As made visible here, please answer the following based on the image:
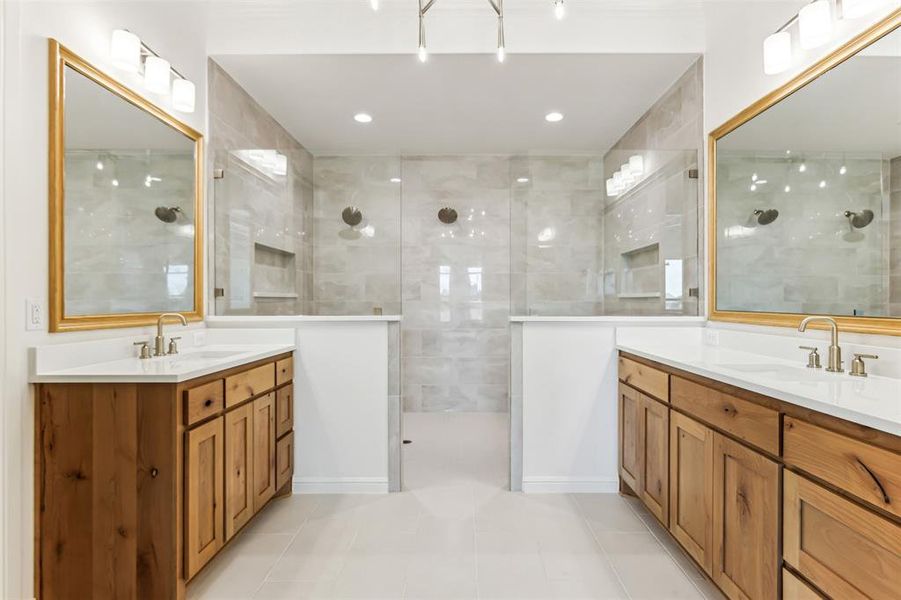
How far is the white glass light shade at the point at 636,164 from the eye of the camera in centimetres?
344

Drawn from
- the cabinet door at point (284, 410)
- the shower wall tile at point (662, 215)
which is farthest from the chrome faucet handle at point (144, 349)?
the shower wall tile at point (662, 215)

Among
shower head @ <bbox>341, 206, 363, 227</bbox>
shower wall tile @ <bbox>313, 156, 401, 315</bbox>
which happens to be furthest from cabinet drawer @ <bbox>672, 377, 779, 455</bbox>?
shower head @ <bbox>341, 206, 363, 227</bbox>

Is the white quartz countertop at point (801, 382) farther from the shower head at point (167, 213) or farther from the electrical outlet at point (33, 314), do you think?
the shower head at point (167, 213)

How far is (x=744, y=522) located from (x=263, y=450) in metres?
2.05

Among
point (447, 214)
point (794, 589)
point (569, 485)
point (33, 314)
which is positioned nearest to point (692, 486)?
point (794, 589)

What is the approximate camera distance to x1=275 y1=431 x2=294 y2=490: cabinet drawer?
2.51m

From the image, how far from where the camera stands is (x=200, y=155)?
278 cm

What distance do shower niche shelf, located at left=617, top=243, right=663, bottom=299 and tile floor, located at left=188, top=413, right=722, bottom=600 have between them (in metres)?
1.37

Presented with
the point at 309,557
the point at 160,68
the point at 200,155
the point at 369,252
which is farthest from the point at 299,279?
the point at 309,557

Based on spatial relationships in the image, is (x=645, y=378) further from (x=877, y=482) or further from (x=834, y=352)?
(x=877, y=482)

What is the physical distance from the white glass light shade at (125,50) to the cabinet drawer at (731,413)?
9.20 feet

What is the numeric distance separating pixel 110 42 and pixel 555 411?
2.90m

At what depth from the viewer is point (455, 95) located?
3.27 meters

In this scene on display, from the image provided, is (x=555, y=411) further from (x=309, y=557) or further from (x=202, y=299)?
(x=202, y=299)
